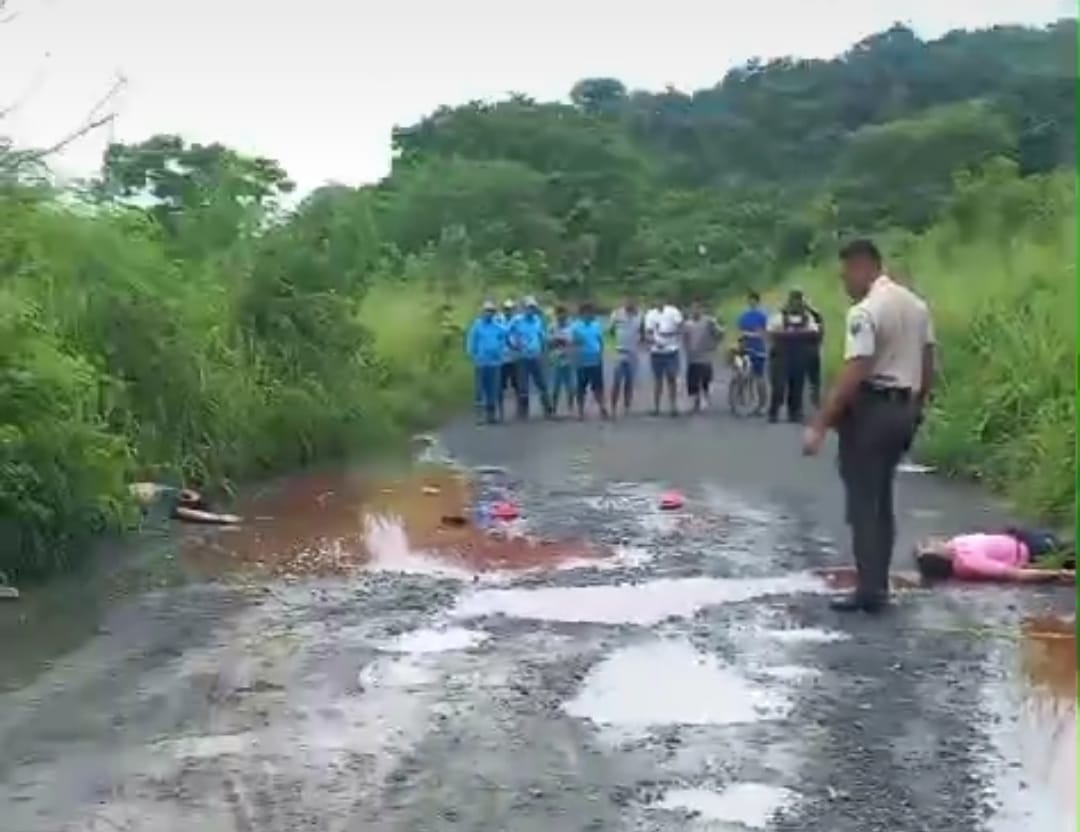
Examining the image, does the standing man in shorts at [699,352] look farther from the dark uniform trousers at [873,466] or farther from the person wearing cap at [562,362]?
the dark uniform trousers at [873,466]

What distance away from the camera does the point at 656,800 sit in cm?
647

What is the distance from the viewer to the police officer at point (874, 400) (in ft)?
31.5

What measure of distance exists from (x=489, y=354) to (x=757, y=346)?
333 cm

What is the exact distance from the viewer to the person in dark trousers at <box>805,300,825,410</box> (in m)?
23.6

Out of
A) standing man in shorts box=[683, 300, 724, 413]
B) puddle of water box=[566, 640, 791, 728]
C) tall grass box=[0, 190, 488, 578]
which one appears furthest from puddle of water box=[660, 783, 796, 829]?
standing man in shorts box=[683, 300, 724, 413]

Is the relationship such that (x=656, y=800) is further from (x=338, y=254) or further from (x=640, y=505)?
(x=338, y=254)

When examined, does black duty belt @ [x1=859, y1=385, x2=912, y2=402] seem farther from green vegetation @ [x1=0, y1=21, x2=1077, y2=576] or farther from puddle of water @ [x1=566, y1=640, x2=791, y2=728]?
green vegetation @ [x1=0, y1=21, x2=1077, y2=576]

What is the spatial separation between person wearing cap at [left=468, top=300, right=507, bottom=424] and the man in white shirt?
2089 millimetres

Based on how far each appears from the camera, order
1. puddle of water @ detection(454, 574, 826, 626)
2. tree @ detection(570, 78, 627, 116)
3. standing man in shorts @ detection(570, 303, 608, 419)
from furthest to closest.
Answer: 1. tree @ detection(570, 78, 627, 116)
2. standing man in shorts @ detection(570, 303, 608, 419)
3. puddle of water @ detection(454, 574, 826, 626)

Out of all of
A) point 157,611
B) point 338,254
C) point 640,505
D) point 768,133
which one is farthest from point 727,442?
point 768,133

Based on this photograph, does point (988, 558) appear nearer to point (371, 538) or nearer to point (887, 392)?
point (887, 392)

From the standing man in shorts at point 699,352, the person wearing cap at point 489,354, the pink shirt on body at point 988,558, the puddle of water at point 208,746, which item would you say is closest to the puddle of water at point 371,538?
the pink shirt on body at point 988,558

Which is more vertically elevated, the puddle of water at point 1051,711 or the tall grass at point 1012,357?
the tall grass at point 1012,357

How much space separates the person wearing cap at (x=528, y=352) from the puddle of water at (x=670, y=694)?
16.4m
